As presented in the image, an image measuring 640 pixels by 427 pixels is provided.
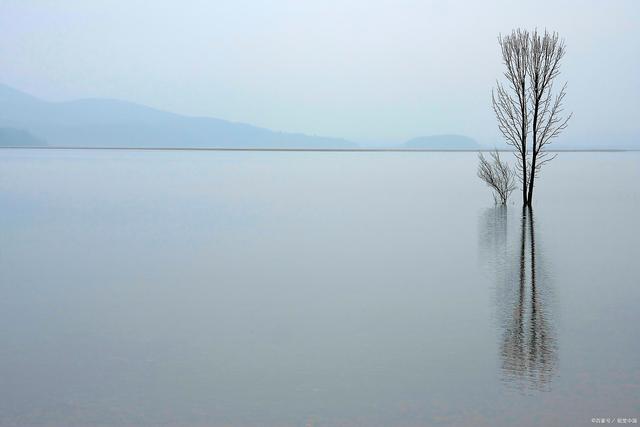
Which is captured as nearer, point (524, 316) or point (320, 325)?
point (320, 325)

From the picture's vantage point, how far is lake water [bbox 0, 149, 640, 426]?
670 cm

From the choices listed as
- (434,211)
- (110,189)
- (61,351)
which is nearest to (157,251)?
(61,351)

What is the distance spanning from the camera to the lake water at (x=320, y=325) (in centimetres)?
670

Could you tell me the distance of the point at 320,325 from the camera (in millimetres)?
9797

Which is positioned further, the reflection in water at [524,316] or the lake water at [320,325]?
the reflection in water at [524,316]

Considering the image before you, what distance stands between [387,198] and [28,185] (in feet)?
72.1

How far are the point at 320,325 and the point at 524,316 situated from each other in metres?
2.72

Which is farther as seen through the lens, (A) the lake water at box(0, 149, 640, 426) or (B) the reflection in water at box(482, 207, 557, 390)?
(B) the reflection in water at box(482, 207, 557, 390)

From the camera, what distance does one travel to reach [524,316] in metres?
9.91

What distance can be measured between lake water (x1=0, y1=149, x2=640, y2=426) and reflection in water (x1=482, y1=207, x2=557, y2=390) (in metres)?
0.04

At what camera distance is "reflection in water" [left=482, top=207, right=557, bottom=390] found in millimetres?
7516

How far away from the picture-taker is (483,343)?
8.66 m

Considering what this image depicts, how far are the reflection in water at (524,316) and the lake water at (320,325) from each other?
38 millimetres

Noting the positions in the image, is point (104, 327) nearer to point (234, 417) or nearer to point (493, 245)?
point (234, 417)
